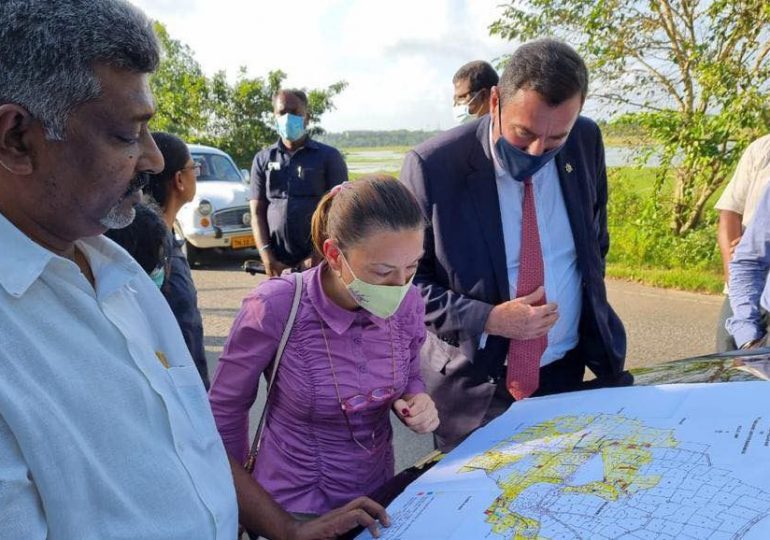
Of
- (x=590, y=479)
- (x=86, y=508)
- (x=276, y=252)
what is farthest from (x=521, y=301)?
(x=276, y=252)

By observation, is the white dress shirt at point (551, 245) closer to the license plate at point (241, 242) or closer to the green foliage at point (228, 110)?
the license plate at point (241, 242)

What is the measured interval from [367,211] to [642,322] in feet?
17.0

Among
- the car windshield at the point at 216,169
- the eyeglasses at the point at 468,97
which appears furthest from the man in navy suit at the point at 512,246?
the car windshield at the point at 216,169

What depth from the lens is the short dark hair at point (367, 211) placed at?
1646 millimetres

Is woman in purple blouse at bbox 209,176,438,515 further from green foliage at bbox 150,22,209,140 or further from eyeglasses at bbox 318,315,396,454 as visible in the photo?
green foliage at bbox 150,22,209,140

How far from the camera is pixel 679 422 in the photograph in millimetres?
1347

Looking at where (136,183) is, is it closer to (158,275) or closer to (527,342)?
(158,275)

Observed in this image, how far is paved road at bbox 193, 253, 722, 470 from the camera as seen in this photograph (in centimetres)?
513

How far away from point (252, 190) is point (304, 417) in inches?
141

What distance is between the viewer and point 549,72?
1.91 metres

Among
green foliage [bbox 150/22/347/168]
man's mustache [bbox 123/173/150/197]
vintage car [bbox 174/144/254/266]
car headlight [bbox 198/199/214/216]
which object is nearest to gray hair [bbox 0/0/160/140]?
man's mustache [bbox 123/173/150/197]

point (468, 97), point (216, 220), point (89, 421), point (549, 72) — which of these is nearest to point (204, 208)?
point (216, 220)

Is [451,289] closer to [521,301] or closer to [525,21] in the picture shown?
[521,301]

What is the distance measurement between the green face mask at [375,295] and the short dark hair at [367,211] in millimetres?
76
